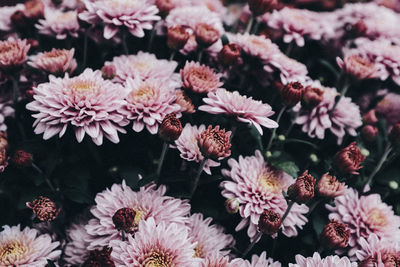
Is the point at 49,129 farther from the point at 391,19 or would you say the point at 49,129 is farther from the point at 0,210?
the point at 391,19

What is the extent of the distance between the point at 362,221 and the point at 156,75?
1.10 metres

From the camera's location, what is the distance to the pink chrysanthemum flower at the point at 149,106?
4.48 ft

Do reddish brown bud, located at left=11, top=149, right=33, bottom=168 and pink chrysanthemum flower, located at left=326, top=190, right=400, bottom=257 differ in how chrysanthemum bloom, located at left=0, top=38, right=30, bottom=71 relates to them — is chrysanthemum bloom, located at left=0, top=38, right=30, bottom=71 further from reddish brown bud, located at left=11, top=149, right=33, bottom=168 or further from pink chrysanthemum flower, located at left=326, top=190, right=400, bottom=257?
pink chrysanthemum flower, located at left=326, top=190, right=400, bottom=257

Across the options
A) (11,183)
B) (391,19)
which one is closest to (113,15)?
Answer: (11,183)

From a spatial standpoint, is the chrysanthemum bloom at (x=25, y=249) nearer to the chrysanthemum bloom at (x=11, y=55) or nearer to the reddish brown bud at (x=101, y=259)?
the reddish brown bud at (x=101, y=259)

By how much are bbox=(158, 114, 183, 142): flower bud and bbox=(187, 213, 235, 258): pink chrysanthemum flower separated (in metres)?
0.37

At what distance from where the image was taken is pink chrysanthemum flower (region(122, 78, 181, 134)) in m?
1.37

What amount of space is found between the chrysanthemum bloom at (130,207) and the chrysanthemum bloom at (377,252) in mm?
687

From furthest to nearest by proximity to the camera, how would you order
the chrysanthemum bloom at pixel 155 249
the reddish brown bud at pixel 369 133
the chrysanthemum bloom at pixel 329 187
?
the reddish brown bud at pixel 369 133, the chrysanthemum bloom at pixel 329 187, the chrysanthemum bloom at pixel 155 249

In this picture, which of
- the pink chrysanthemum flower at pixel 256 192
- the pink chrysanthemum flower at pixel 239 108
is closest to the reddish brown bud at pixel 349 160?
the pink chrysanthemum flower at pixel 256 192

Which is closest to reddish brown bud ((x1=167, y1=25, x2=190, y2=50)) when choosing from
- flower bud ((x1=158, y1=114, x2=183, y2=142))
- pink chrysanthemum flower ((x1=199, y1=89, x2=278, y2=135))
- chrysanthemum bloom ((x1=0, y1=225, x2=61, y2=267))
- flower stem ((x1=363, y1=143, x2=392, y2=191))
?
pink chrysanthemum flower ((x1=199, y1=89, x2=278, y2=135))

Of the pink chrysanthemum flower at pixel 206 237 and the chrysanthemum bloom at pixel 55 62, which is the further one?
the chrysanthemum bloom at pixel 55 62

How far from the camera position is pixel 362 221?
155cm

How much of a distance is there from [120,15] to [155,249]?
→ 1.04 m
